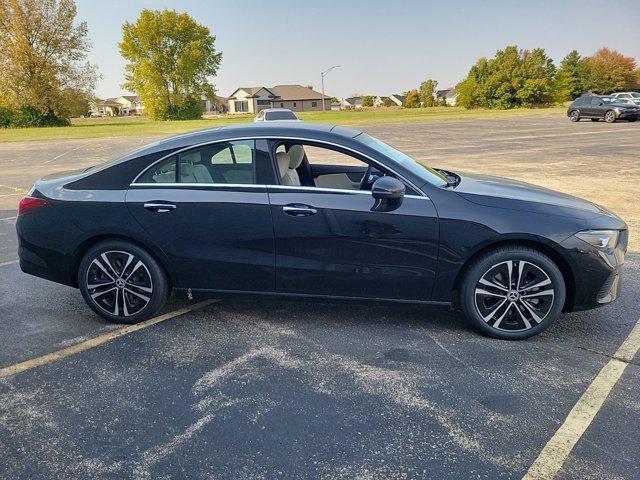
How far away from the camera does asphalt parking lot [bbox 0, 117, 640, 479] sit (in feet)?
7.93

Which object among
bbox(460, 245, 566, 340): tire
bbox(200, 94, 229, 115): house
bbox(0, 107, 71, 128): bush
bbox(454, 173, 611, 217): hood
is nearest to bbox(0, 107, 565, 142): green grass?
bbox(0, 107, 71, 128): bush

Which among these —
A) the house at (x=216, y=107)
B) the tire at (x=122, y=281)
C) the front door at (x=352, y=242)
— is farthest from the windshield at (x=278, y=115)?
the house at (x=216, y=107)

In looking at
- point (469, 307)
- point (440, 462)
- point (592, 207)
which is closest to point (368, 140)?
point (469, 307)

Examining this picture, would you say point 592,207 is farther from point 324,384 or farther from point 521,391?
point 324,384

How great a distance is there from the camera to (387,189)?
342 centimetres

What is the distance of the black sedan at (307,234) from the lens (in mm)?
3492

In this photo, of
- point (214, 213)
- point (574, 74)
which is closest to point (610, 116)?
point (214, 213)

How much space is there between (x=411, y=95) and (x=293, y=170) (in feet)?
391

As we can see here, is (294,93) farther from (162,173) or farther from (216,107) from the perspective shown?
(162,173)

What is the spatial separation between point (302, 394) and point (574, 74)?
84.4 meters

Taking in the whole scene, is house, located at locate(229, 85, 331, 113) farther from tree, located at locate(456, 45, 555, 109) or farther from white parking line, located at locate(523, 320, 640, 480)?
white parking line, located at locate(523, 320, 640, 480)

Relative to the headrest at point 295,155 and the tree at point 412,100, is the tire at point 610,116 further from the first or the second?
the tree at point 412,100

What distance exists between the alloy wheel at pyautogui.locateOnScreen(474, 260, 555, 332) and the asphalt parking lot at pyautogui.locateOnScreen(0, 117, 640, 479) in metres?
0.19

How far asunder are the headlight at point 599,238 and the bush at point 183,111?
68.7m
